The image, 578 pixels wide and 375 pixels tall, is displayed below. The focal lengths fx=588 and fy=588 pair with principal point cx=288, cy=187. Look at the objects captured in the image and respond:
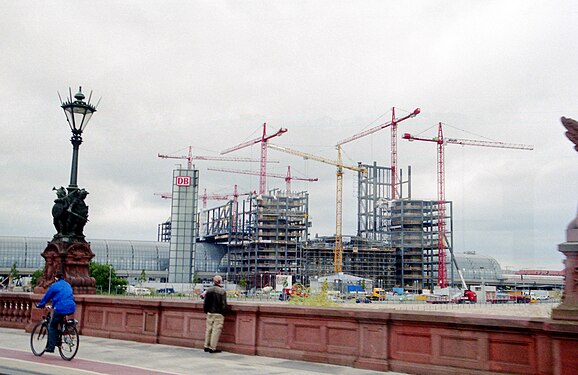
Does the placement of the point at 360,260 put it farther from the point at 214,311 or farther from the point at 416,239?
the point at 214,311

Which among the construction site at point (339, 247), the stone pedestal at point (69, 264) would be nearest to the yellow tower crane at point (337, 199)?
the construction site at point (339, 247)

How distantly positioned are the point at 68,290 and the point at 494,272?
189m

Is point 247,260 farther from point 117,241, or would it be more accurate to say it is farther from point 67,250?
point 67,250

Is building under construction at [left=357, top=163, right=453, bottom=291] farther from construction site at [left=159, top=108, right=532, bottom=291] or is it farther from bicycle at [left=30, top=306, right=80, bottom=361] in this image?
bicycle at [left=30, top=306, right=80, bottom=361]

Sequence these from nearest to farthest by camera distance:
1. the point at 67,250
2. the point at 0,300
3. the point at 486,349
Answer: the point at 486,349
the point at 67,250
the point at 0,300

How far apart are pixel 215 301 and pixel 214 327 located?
1.97 ft

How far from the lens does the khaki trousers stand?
1352cm

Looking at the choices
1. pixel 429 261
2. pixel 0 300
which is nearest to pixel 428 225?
pixel 429 261

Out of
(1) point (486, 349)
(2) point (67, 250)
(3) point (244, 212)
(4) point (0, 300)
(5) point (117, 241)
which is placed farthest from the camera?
(3) point (244, 212)

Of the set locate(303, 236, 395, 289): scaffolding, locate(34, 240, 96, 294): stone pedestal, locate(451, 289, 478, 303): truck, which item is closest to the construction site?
locate(303, 236, 395, 289): scaffolding

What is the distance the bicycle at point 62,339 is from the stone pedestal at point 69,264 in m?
3.85

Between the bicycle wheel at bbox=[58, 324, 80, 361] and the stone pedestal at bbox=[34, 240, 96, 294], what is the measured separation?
4475 mm

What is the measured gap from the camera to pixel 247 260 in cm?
16400

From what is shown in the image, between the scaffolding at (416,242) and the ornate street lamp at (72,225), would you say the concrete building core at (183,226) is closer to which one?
the scaffolding at (416,242)
